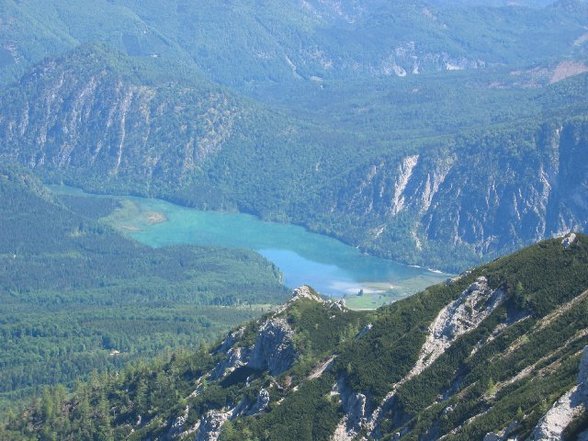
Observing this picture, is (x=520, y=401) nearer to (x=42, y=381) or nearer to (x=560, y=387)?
(x=560, y=387)

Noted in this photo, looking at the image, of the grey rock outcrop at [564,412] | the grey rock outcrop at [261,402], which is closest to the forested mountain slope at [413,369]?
the grey rock outcrop at [564,412]

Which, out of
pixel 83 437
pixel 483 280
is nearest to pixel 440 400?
pixel 483 280

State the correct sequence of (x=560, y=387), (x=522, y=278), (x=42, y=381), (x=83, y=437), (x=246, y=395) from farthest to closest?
(x=42, y=381)
(x=83, y=437)
(x=246, y=395)
(x=522, y=278)
(x=560, y=387)

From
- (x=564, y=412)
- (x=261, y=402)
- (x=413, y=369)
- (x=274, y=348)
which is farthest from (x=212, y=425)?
(x=564, y=412)

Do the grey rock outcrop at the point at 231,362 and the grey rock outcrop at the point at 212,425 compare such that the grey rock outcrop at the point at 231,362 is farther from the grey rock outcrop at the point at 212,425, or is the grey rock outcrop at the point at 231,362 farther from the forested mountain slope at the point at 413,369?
the grey rock outcrop at the point at 212,425

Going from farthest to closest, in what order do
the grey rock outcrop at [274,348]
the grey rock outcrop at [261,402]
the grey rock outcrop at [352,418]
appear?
the grey rock outcrop at [274,348], the grey rock outcrop at [261,402], the grey rock outcrop at [352,418]
